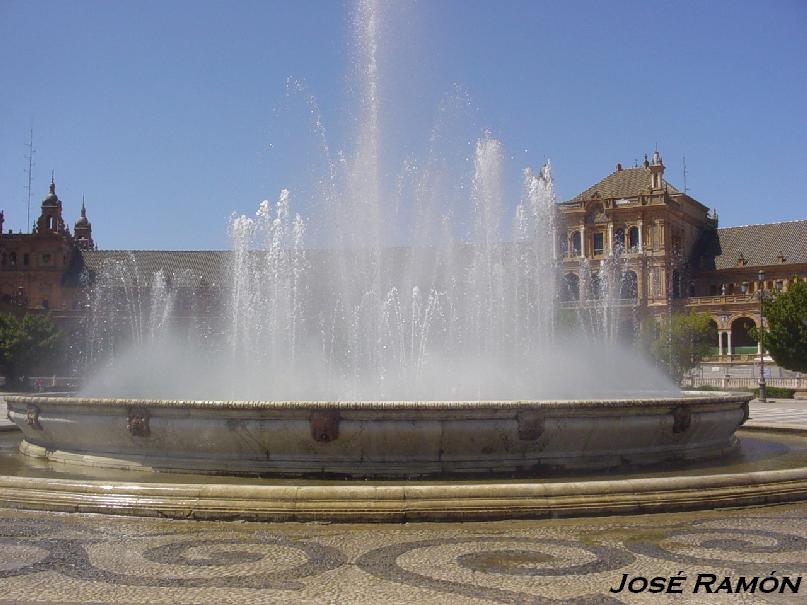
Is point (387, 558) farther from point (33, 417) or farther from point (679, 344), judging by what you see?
point (679, 344)

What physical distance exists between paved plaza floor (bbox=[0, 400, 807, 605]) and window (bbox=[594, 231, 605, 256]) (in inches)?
2600

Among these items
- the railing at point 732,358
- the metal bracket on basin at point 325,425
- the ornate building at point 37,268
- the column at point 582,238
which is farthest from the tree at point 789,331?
the ornate building at point 37,268

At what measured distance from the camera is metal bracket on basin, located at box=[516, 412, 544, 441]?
7.70 metres

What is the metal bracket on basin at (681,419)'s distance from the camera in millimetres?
8609

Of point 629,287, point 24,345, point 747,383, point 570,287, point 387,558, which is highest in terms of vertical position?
point 570,287

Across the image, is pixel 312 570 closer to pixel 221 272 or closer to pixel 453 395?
pixel 453 395

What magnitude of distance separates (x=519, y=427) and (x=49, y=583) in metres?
4.24

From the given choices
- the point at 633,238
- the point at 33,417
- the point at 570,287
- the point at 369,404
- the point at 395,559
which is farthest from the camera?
the point at 570,287

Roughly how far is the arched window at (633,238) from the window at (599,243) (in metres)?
2.18

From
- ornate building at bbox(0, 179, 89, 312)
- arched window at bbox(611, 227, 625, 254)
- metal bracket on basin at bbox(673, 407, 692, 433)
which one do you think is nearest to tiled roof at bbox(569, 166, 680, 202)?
arched window at bbox(611, 227, 625, 254)

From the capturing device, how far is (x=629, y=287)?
69.8 m

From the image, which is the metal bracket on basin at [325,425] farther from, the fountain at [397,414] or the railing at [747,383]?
the railing at [747,383]

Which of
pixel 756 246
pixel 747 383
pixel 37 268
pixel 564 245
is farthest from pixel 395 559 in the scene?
pixel 37 268

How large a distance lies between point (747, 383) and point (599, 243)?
2727 centimetres
